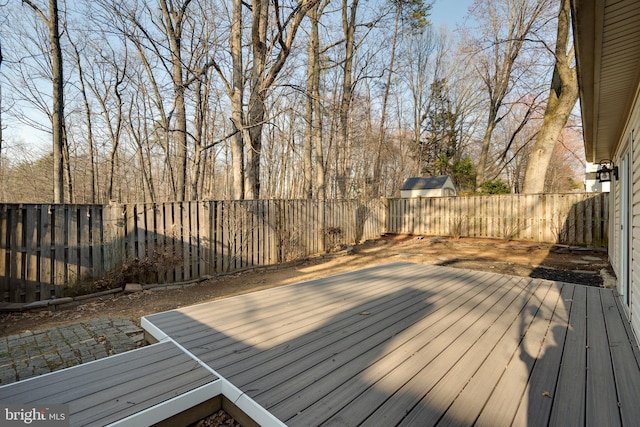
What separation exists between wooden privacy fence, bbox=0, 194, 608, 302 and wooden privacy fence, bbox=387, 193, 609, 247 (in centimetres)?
3

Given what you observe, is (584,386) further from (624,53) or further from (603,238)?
(603,238)

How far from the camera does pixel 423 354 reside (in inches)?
76.3

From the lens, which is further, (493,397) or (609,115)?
(609,115)

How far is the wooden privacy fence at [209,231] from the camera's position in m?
4.19

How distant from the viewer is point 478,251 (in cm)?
827

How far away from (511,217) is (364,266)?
5.69 meters

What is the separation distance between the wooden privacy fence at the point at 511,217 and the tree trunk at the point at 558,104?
2.70 ft

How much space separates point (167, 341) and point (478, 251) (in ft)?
27.2

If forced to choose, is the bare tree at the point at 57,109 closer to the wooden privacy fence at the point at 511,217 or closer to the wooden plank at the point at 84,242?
the wooden plank at the point at 84,242

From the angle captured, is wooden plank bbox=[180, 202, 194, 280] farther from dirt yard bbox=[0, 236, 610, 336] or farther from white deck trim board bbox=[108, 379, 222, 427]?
white deck trim board bbox=[108, 379, 222, 427]

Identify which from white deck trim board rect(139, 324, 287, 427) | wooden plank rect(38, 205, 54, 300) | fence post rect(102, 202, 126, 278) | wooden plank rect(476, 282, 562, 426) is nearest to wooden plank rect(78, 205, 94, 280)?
fence post rect(102, 202, 126, 278)

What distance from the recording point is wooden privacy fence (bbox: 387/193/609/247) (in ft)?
25.7

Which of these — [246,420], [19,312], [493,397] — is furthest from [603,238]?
[19,312]

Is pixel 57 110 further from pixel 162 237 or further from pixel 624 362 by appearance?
pixel 624 362
